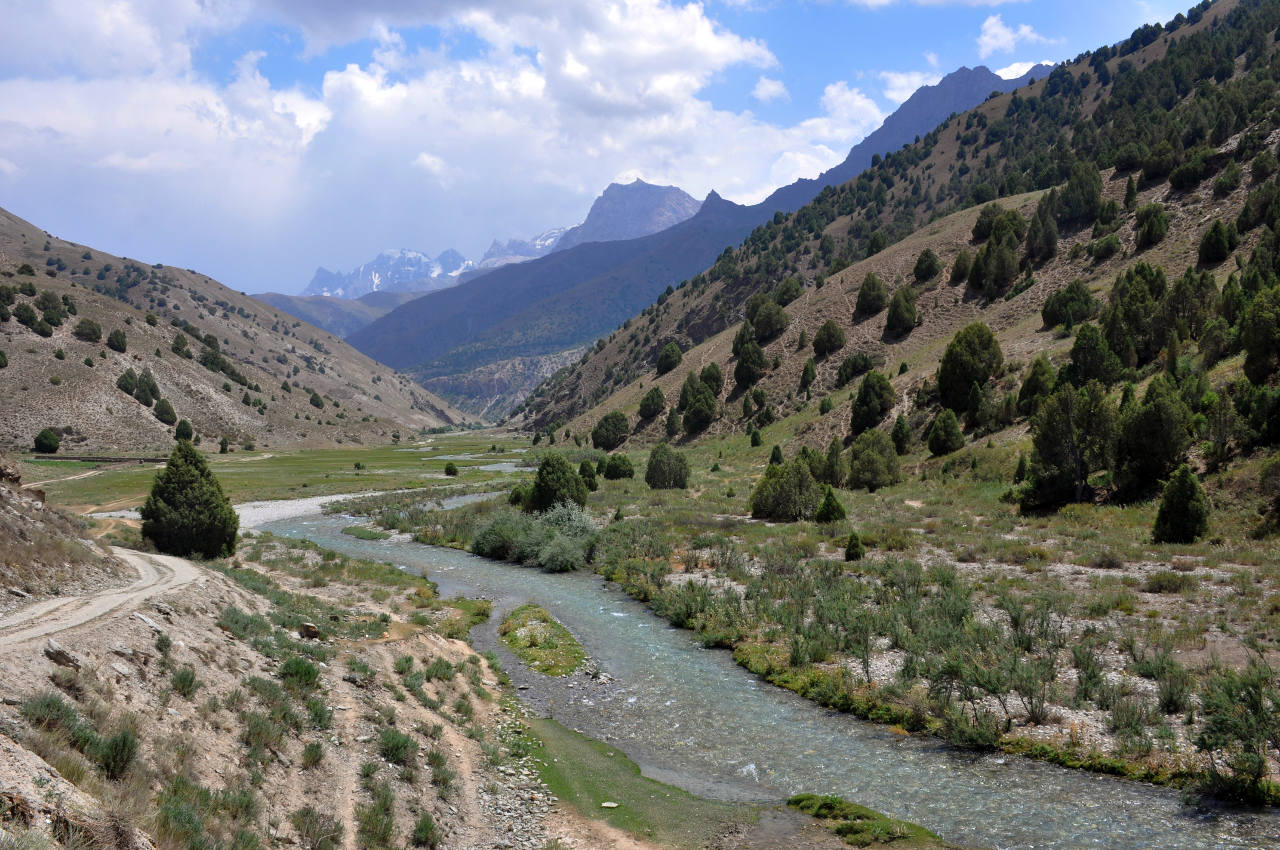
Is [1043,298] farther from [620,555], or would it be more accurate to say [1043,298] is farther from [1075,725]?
[1075,725]

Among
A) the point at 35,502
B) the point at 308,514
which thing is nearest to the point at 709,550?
the point at 35,502

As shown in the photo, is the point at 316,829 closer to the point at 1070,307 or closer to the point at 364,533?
the point at 364,533

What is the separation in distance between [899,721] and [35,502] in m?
25.2

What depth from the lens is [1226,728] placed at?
1273cm

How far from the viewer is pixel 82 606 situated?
13.7 meters

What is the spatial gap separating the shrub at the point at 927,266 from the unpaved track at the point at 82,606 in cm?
9283

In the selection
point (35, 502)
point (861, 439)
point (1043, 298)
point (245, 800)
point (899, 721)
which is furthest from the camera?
point (1043, 298)

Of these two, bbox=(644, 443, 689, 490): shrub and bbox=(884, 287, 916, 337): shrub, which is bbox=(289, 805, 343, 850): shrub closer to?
bbox=(644, 443, 689, 490): shrub

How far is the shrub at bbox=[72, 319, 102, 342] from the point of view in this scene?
11081cm

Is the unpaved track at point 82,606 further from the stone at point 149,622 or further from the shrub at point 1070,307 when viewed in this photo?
the shrub at point 1070,307

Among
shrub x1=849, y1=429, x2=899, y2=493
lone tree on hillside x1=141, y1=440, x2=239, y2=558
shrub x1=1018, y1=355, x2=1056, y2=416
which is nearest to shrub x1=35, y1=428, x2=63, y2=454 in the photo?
lone tree on hillside x1=141, y1=440, x2=239, y2=558

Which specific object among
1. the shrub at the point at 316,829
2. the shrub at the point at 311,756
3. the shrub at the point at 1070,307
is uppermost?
the shrub at the point at 1070,307

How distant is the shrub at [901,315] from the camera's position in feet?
277

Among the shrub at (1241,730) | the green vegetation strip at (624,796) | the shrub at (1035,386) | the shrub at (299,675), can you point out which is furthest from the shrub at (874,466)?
the shrub at (299,675)
